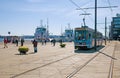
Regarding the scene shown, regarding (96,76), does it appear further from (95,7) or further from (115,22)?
(115,22)

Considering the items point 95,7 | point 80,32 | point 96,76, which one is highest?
point 95,7

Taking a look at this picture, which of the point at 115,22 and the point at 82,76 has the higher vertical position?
the point at 115,22

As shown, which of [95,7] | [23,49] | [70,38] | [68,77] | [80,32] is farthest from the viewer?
[70,38]

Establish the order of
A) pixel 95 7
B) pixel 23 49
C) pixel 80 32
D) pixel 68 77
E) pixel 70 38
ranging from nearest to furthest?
pixel 68 77, pixel 23 49, pixel 80 32, pixel 95 7, pixel 70 38

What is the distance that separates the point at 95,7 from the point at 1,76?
29421mm

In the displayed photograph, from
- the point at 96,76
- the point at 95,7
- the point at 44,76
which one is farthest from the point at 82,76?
the point at 95,7

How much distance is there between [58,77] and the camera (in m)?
12.4

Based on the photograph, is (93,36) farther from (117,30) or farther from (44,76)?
(117,30)

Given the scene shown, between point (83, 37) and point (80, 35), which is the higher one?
point (80, 35)

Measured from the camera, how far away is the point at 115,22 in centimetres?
19650

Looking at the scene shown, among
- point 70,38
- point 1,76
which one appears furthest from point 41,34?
point 1,76

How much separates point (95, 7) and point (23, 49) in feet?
49.4

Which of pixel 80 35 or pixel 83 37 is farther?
pixel 80 35

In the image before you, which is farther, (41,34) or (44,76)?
(41,34)
